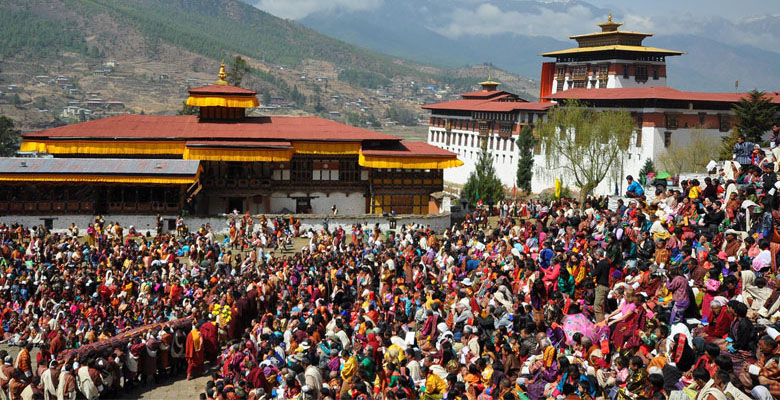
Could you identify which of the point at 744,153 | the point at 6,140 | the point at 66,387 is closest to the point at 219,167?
the point at 744,153

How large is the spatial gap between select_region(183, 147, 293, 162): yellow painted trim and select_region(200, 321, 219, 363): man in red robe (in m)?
25.8

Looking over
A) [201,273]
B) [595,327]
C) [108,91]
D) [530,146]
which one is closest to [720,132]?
[530,146]

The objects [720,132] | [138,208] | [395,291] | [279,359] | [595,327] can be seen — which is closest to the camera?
[595,327]

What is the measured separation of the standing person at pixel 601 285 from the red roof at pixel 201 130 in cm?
3142

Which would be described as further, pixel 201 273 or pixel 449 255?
pixel 201 273

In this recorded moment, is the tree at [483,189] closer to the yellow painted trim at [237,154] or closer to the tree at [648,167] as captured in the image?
the tree at [648,167]

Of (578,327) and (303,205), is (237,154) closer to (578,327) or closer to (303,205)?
(303,205)

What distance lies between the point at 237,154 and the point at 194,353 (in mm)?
26763

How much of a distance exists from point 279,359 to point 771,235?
11.5 meters

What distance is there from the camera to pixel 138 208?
140 ft

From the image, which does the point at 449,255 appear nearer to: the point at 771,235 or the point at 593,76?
the point at 771,235

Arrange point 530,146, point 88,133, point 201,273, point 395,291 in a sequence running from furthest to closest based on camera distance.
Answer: point 530,146 < point 88,133 < point 201,273 < point 395,291

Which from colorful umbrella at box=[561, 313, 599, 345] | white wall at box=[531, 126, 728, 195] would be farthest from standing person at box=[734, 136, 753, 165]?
white wall at box=[531, 126, 728, 195]

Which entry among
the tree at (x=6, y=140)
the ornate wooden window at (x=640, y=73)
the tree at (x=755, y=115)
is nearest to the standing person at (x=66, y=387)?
the tree at (x=755, y=115)
